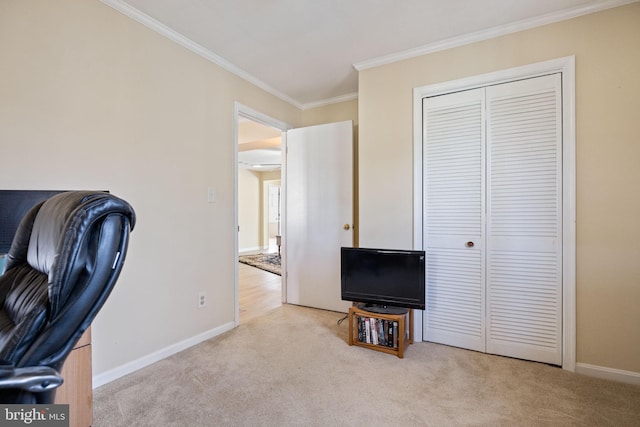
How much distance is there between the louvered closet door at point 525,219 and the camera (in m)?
2.22

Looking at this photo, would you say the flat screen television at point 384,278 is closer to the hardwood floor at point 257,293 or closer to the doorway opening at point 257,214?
the doorway opening at point 257,214

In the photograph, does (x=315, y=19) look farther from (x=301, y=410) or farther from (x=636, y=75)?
(x=301, y=410)

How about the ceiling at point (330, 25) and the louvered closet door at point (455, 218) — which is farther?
the louvered closet door at point (455, 218)

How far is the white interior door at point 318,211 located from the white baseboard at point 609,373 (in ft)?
6.42

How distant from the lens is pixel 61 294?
82cm

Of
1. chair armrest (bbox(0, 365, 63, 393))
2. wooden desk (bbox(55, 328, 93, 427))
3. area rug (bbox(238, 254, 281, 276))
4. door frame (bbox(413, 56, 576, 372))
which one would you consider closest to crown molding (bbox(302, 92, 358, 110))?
door frame (bbox(413, 56, 576, 372))

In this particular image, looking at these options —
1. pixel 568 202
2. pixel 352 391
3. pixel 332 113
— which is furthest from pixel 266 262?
pixel 568 202

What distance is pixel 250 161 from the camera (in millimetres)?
7578

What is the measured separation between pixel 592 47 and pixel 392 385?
8.64ft

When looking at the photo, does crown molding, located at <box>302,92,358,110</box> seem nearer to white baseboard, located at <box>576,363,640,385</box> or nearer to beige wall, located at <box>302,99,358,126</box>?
beige wall, located at <box>302,99,358,126</box>

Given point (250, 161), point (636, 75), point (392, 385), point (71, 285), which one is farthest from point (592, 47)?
point (250, 161)

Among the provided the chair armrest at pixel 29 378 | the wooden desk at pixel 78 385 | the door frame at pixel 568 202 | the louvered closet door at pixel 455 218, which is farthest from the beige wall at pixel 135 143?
the door frame at pixel 568 202

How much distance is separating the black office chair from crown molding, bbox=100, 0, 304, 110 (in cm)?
179

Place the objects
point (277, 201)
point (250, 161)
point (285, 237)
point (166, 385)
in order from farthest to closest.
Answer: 1. point (277, 201)
2. point (250, 161)
3. point (285, 237)
4. point (166, 385)
